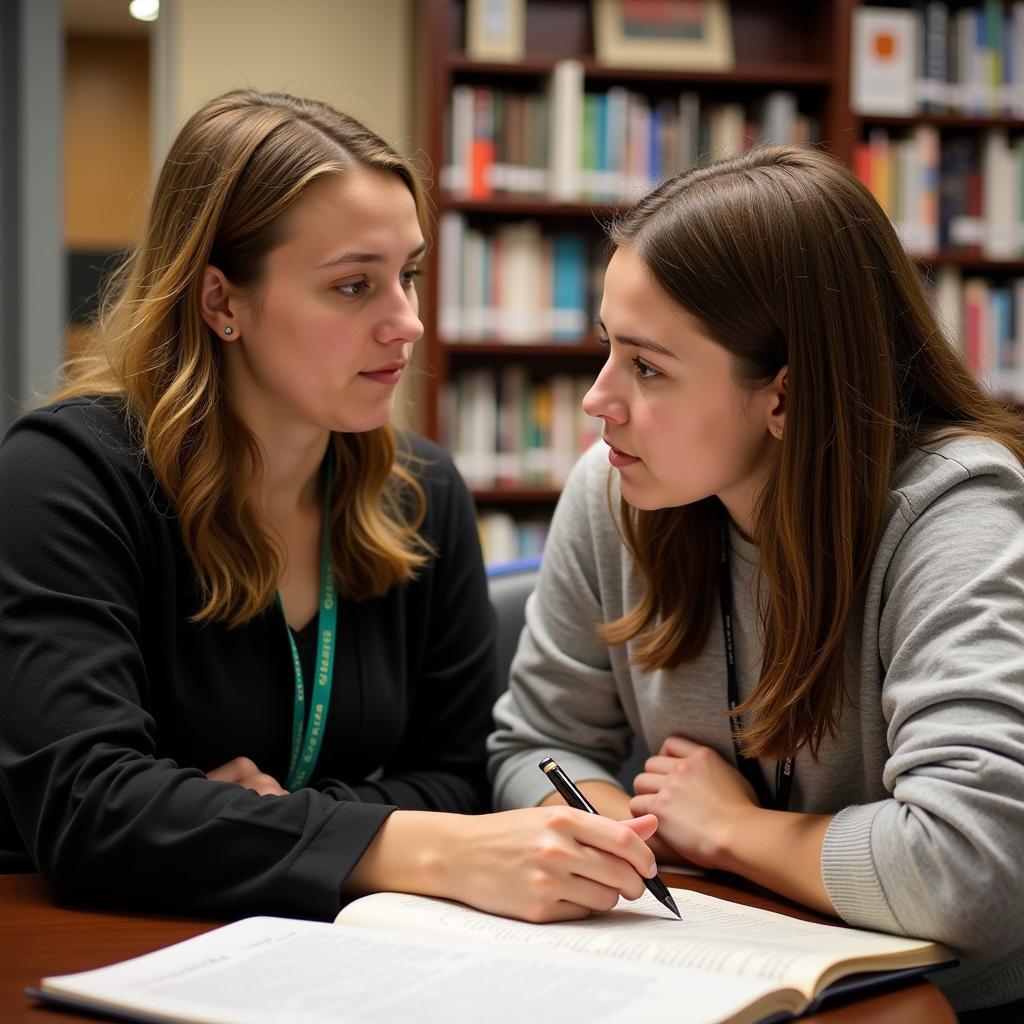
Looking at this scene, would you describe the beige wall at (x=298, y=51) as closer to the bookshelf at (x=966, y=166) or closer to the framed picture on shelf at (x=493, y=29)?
the framed picture on shelf at (x=493, y=29)

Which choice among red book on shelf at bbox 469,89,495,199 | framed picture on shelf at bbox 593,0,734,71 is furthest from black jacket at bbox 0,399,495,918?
framed picture on shelf at bbox 593,0,734,71

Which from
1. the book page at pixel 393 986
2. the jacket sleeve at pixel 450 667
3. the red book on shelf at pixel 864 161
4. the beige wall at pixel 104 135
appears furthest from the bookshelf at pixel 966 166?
the book page at pixel 393 986

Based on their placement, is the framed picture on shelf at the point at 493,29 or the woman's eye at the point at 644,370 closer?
the woman's eye at the point at 644,370

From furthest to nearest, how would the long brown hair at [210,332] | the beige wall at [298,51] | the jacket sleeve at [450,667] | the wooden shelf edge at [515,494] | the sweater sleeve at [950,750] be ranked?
1. the beige wall at [298,51]
2. the wooden shelf edge at [515,494]
3. the jacket sleeve at [450,667]
4. the long brown hair at [210,332]
5. the sweater sleeve at [950,750]

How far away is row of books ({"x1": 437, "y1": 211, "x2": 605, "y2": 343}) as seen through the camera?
3.95 m

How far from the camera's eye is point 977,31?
407cm

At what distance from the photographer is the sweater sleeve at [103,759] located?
3.67 ft

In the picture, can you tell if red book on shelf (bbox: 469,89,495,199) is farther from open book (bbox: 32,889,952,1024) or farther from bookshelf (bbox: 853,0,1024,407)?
open book (bbox: 32,889,952,1024)

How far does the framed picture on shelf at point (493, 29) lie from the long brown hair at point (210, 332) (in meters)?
2.45

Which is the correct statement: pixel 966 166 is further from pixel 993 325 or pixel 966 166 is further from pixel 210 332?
pixel 210 332

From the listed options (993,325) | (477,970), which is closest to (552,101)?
(993,325)

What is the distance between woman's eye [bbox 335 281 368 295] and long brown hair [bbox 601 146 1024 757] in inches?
13.7

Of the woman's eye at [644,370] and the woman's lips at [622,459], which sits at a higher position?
the woman's eye at [644,370]

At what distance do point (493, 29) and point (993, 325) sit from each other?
181cm
